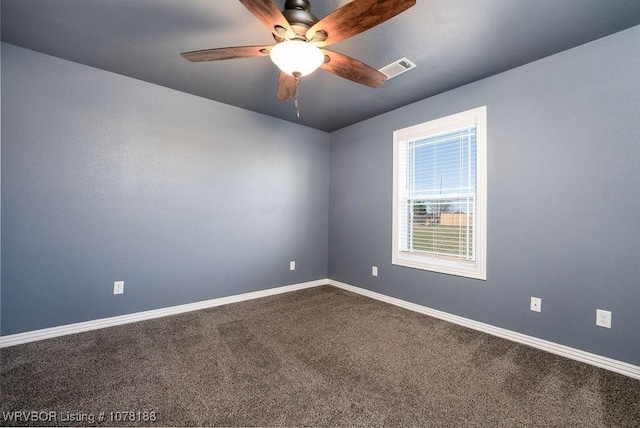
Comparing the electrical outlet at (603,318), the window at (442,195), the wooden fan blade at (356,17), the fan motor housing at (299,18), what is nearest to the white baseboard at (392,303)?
the electrical outlet at (603,318)

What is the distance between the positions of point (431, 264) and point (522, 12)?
2.27 meters

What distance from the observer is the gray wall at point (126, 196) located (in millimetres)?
2184

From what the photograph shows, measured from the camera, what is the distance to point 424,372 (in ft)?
5.95

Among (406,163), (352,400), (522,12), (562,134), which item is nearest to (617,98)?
Answer: (562,134)

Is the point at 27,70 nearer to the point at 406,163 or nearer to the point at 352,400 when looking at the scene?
the point at 352,400

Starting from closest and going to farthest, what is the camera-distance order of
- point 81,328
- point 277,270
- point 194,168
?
point 81,328, point 194,168, point 277,270

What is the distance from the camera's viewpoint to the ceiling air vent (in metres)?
2.26

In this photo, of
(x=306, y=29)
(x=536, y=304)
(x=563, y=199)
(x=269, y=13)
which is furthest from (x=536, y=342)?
(x=269, y=13)

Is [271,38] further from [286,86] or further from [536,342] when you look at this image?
[536,342]

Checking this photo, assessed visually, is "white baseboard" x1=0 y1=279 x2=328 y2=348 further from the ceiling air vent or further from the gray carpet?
the ceiling air vent

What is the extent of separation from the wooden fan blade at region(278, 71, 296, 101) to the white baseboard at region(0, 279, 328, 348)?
8.06ft

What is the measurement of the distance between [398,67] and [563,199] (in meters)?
1.78

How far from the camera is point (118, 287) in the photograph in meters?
2.56

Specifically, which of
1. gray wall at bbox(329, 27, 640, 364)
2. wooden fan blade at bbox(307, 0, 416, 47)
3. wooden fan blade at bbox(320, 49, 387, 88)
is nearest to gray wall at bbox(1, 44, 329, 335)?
wooden fan blade at bbox(320, 49, 387, 88)
